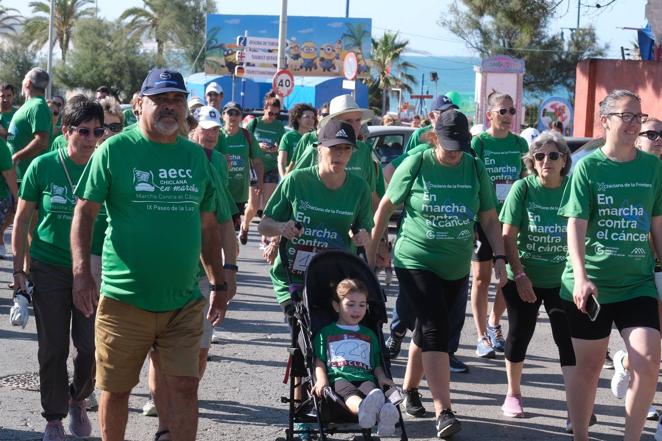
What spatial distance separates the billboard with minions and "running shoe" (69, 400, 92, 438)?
54525 mm

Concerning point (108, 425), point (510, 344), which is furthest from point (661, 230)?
point (108, 425)

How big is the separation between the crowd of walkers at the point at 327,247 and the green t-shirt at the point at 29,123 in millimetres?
3635

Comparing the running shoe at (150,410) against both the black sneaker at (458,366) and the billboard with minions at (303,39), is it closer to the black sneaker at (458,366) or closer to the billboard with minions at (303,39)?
the black sneaker at (458,366)

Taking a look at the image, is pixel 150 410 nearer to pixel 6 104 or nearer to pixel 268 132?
pixel 6 104

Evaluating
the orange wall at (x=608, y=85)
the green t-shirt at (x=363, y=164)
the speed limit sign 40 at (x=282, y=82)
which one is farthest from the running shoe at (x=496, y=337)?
the speed limit sign 40 at (x=282, y=82)

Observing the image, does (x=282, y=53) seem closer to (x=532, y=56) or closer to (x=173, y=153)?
(x=173, y=153)

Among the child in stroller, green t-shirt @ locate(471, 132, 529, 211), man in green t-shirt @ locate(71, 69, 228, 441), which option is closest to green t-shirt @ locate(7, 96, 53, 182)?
green t-shirt @ locate(471, 132, 529, 211)

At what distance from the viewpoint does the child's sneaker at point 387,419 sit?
5575mm

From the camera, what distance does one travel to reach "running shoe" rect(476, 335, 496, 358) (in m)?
9.38

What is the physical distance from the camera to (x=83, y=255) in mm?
5246

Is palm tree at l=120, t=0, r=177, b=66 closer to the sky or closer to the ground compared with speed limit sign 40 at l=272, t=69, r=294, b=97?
closer to the sky

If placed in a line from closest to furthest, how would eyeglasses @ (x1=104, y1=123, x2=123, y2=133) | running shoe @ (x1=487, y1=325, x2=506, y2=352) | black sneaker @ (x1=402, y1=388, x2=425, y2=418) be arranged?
black sneaker @ (x1=402, y1=388, x2=425, y2=418) < eyeglasses @ (x1=104, y1=123, x2=123, y2=133) < running shoe @ (x1=487, y1=325, x2=506, y2=352)

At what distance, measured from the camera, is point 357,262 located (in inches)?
255

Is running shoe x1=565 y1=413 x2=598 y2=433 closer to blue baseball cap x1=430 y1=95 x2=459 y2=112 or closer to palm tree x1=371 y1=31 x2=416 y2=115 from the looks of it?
blue baseball cap x1=430 y1=95 x2=459 y2=112
